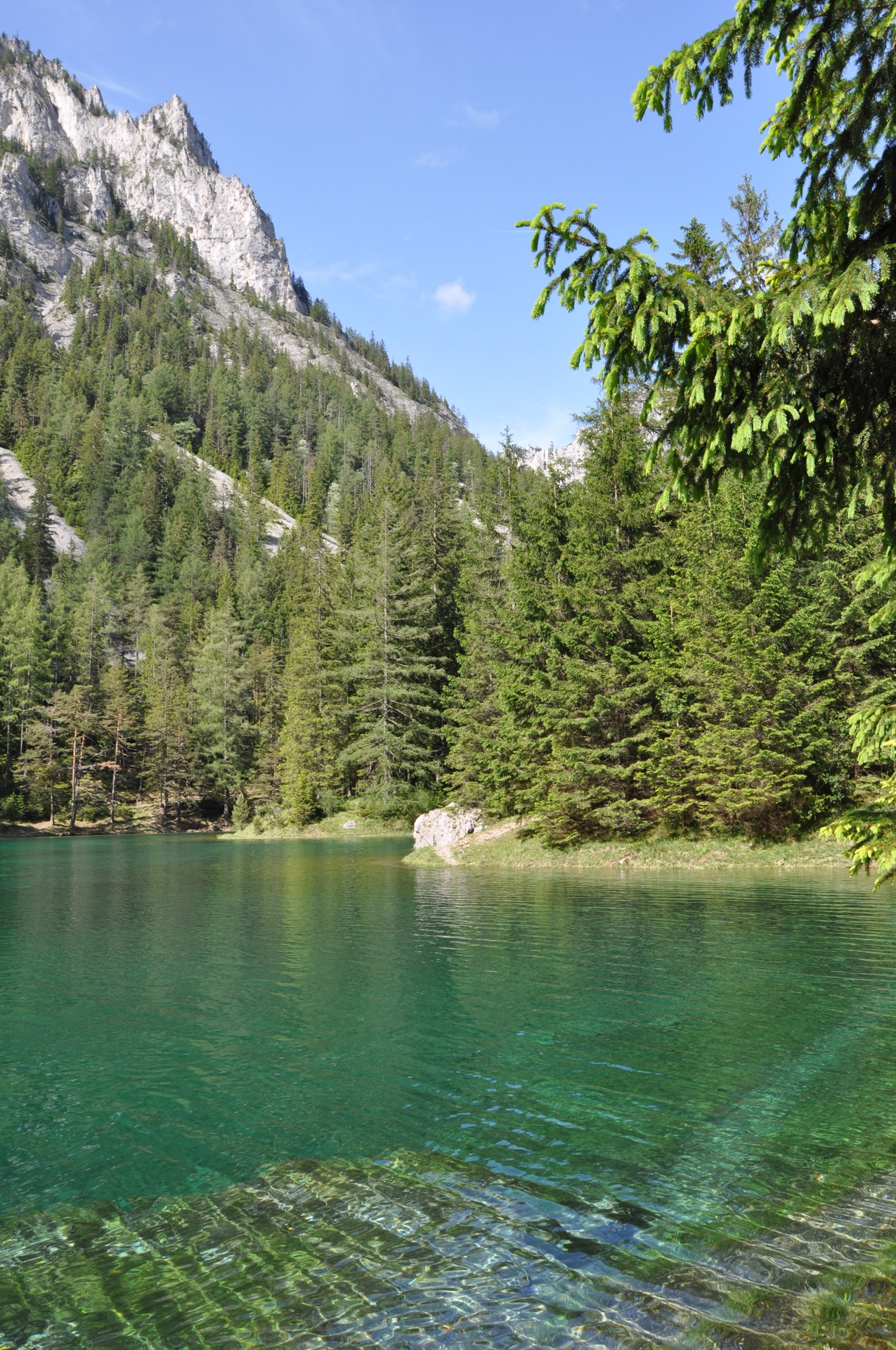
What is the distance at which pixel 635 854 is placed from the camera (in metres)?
27.4

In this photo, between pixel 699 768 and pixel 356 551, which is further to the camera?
→ pixel 356 551

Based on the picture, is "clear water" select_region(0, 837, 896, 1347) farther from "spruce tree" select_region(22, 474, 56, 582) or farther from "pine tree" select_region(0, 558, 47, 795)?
"spruce tree" select_region(22, 474, 56, 582)

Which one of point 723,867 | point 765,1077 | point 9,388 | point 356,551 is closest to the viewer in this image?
point 765,1077

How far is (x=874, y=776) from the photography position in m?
25.6

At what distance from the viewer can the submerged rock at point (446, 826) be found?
3509 cm

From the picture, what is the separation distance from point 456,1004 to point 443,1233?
5873 millimetres

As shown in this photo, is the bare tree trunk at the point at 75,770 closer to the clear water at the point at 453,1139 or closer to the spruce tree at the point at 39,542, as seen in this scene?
the spruce tree at the point at 39,542

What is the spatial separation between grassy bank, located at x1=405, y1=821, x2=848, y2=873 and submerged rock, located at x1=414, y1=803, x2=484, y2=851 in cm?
113

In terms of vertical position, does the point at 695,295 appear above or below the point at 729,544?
below

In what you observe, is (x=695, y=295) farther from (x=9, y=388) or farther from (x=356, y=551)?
(x=9, y=388)

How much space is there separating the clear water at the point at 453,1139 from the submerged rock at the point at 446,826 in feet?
65.6

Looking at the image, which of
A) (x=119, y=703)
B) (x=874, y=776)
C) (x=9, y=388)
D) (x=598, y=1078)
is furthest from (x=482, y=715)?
(x=9, y=388)

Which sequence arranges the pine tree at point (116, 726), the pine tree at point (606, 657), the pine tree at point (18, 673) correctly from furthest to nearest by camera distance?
the pine tree at point (116, 726)
the pine tree at point (18, 673)
the pine tree at point (606, 657)

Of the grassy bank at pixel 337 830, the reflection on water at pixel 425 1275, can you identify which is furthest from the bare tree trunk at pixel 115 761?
the reflection on water at pixel 425 1275
